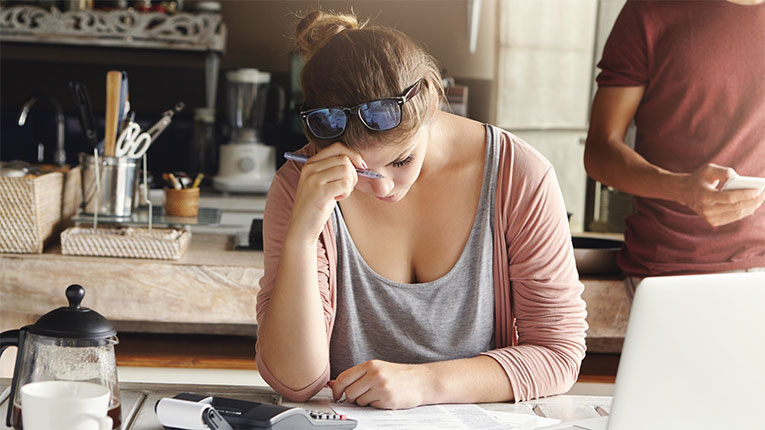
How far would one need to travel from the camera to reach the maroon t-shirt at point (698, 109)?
1.93 metres

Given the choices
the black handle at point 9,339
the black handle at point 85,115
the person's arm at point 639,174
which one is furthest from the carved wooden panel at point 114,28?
the black handle at point 9,339

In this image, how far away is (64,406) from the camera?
85 centimetres

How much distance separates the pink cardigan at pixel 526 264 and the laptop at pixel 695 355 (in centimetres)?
47

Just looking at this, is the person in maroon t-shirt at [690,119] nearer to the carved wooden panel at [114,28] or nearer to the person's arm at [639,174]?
the person's arm at [639,174]

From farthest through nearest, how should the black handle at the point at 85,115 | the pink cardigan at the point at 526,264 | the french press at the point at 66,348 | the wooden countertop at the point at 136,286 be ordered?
the black handle at the point at 85,115 → the wooden countertop at the point at 136,286 → the pink cardigan at the point at 526,264 → the french press at the point at 66,348

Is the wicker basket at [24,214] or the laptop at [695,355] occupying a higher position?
the laptop at [695,355]

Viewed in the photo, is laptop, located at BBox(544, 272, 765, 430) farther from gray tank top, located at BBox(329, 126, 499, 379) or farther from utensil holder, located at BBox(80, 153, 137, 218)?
utensil holder, located at BBox(80, 153, 137, 218)

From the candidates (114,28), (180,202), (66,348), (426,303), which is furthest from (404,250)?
(114,28)

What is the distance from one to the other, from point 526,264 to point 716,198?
2.36ft

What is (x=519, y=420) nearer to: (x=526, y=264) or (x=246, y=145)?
(x=526, y=264)

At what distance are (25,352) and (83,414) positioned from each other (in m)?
0.12

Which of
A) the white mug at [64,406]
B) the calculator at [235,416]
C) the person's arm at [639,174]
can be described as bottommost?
the calculator at [235,416]

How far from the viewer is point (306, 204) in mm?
1224

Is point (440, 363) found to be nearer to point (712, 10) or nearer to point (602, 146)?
point (602, 146)
